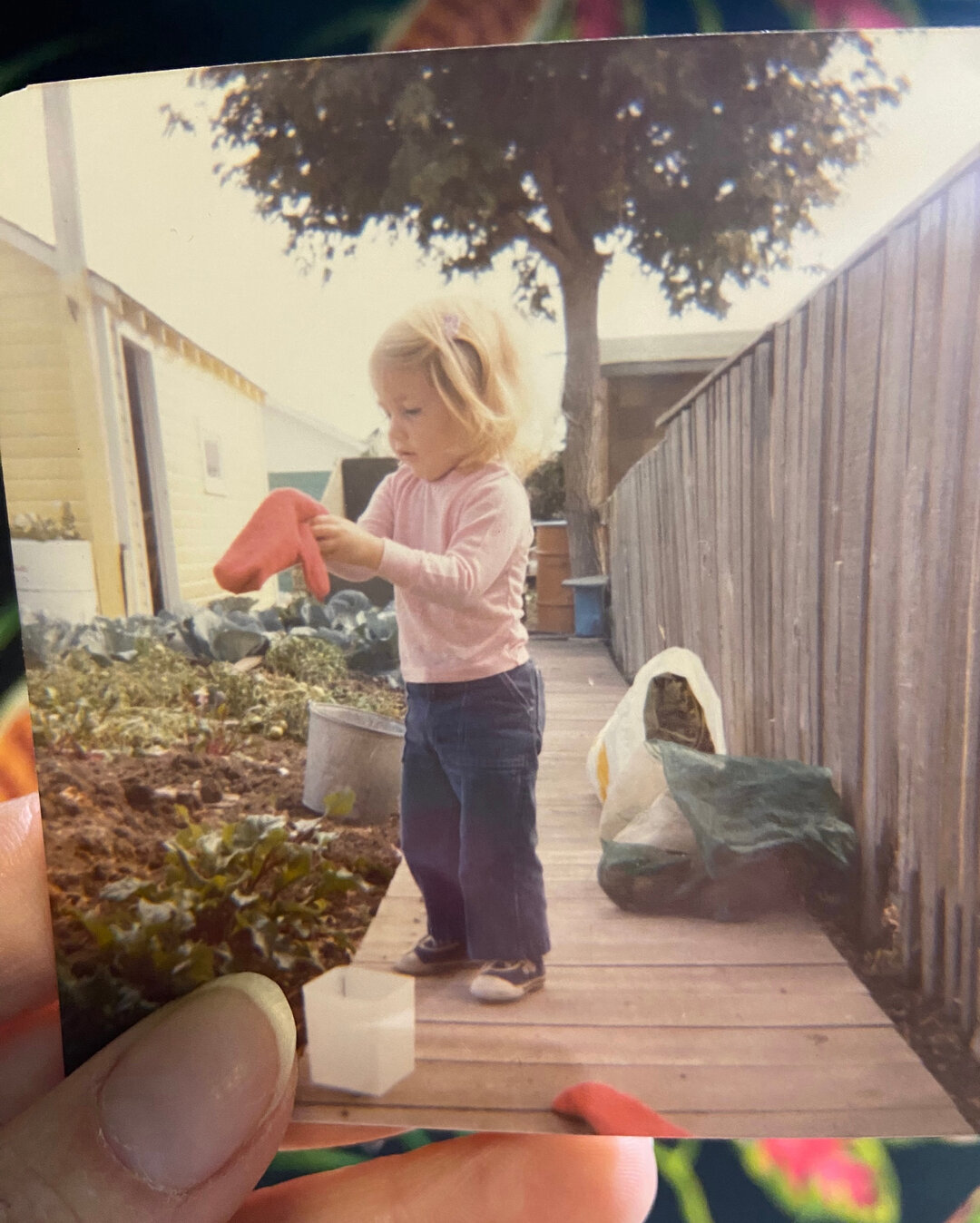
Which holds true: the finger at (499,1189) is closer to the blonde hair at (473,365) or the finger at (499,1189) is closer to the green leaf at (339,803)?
the green leaf at (339,803)

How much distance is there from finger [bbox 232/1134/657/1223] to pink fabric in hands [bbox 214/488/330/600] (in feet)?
1.83

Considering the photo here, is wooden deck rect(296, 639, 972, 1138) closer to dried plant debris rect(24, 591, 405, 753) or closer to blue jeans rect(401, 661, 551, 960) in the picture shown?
blue jeans rect(401, 661, 551, 960)

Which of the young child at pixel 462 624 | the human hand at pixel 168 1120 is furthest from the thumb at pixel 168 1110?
the young child at pixel 462 624

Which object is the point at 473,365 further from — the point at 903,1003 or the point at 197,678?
the point at 903,1003

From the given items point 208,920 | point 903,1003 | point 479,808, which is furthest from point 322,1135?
point 903,1003

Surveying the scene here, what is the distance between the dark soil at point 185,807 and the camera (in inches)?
21.0

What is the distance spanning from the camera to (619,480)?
1.67 feet

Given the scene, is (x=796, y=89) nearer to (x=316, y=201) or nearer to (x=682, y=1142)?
(x=316, y=201)

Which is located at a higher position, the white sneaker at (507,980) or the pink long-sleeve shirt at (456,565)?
the pink long-sleeve shirt at (456,565)

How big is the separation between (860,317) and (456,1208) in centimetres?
83

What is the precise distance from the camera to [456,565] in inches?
19.7

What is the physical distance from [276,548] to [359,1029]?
34 centimetres

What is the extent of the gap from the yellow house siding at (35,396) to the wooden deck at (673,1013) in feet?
1.13

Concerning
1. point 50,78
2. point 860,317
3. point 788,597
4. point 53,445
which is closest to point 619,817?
point 788,597
